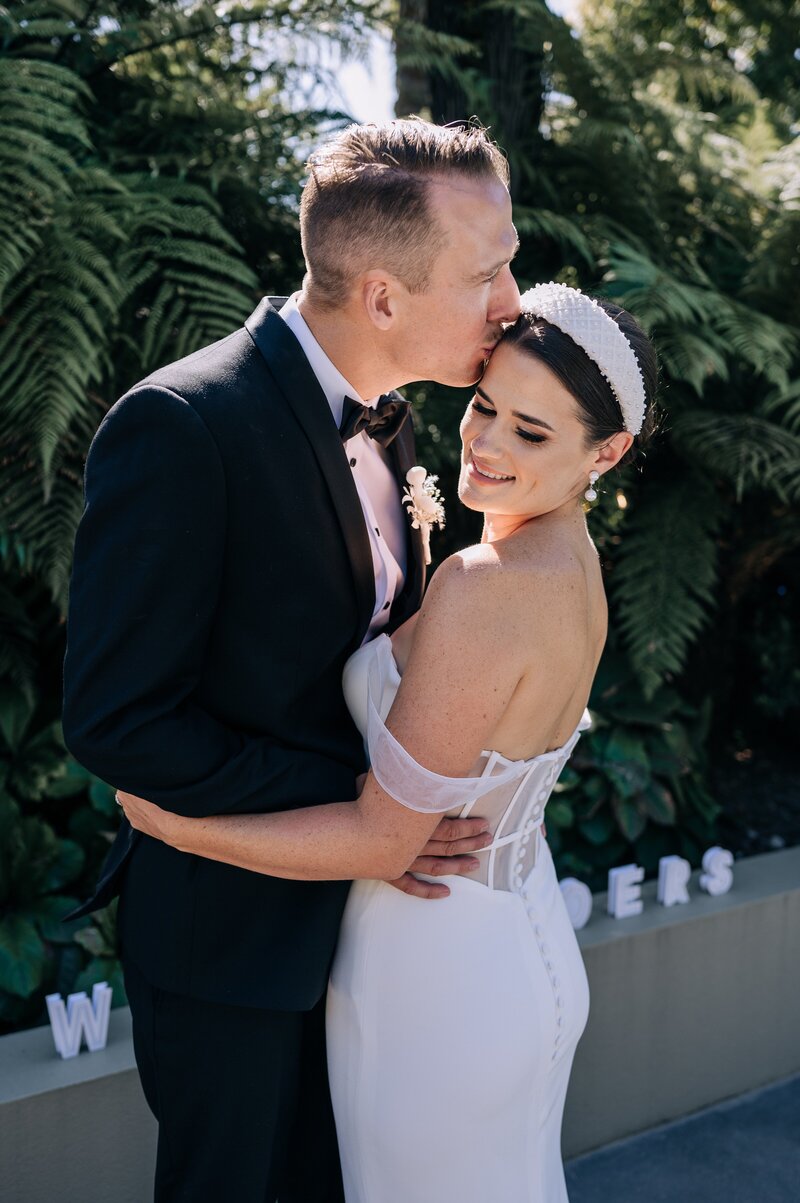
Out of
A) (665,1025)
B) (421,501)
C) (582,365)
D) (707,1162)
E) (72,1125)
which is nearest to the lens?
(582,365)

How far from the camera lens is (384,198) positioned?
1.64 metres

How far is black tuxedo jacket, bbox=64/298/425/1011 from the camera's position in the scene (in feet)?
4.89

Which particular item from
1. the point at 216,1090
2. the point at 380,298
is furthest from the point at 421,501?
the point at 216,1090

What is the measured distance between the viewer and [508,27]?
405cm

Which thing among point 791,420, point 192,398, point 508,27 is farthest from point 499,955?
point 508,27

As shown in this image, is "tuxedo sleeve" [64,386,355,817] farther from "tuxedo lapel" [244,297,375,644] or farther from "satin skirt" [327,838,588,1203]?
"satin skirt" [327,838,588,1203]

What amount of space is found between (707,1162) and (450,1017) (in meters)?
1.79

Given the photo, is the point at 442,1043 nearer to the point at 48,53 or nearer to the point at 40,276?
the point at 40,276

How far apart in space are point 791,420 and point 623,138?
3.80ft

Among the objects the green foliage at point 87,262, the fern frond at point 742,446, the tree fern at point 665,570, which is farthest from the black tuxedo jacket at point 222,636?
the fern frond at point 742,446

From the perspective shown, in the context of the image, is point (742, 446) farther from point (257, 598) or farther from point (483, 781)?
point (257, 598)

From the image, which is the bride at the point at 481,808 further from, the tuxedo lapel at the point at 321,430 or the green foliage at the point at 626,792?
the green foliage at the point at 626,792

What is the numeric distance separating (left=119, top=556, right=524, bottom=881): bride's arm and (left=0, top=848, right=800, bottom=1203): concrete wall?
109 cm

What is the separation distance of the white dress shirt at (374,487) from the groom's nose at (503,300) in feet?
0.83
